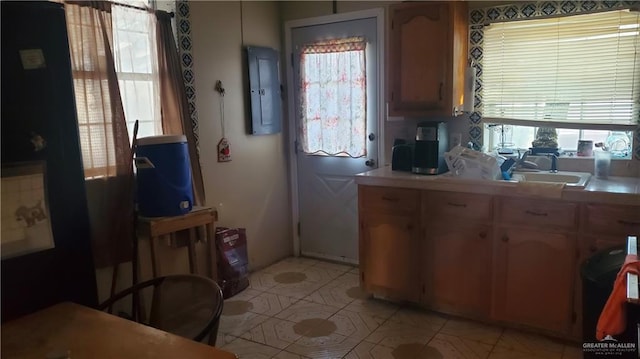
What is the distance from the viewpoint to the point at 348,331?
299 centimetres

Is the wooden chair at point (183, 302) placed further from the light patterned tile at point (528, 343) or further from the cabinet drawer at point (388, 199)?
the light patterned tile at point (528, 343)

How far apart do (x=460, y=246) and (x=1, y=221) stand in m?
2.39

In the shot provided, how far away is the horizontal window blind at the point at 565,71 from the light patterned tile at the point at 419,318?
1.42m

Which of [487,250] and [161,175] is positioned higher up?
[161,175]

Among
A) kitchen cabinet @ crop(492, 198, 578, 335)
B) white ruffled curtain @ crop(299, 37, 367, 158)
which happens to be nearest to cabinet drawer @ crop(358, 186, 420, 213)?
kitchen cabinet @ crop(492, 198, 578, 335)

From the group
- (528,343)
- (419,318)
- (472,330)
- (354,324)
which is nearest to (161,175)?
(354,324)

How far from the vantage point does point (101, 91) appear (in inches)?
107

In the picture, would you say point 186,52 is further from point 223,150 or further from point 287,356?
point 287,356

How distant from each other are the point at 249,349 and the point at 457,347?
1.19 m

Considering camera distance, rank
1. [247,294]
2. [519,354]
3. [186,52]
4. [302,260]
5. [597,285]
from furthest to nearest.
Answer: [302,260]
[247,294]
[186,52]
[519,354]
[597,285]

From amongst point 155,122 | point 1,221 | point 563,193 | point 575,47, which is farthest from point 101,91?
point 575,47

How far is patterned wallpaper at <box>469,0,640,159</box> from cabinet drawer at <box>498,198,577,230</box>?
2.48 feet

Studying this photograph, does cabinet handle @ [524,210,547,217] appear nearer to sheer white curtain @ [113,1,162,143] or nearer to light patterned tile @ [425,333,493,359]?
light patterned tile @ [425,333,493,359]

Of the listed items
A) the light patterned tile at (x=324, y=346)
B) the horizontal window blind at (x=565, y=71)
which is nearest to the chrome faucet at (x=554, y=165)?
the horizontal window blind at (x=565, y=71)
